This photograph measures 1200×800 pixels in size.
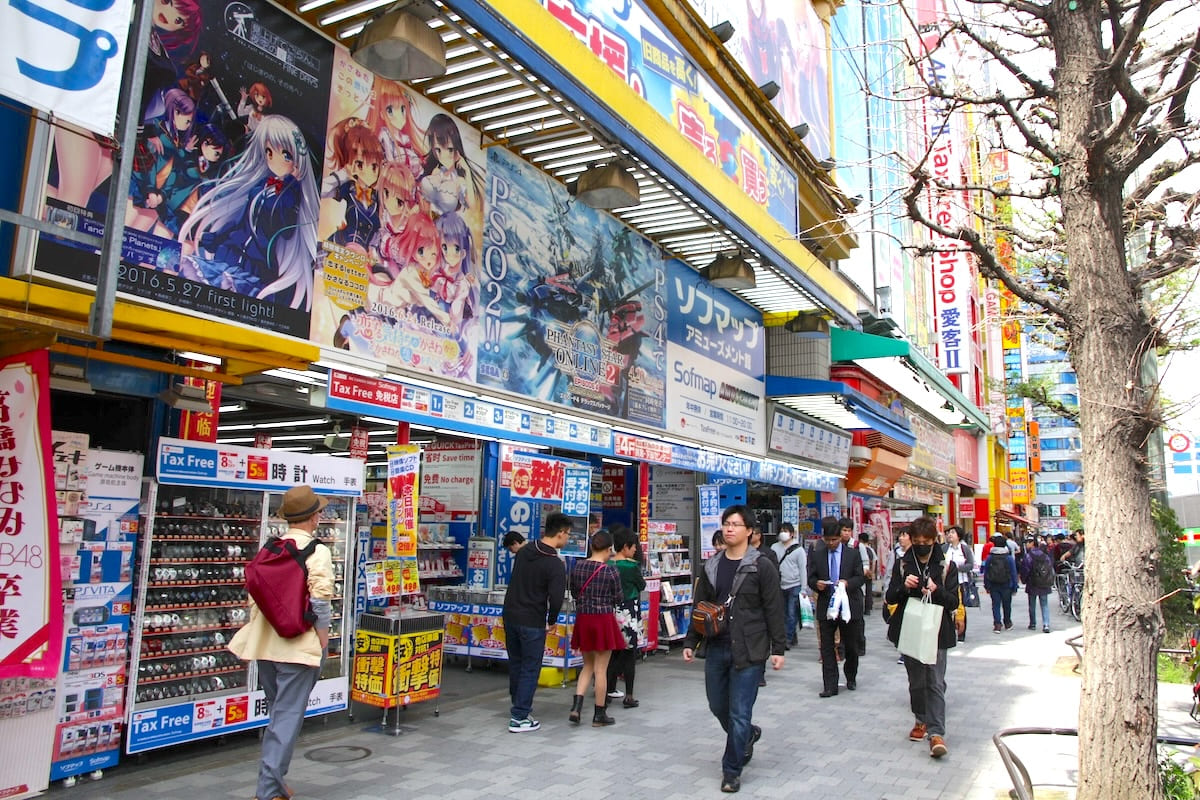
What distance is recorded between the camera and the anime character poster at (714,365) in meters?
12.5

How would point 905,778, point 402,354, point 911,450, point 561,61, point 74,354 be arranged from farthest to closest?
point 911,450
point 402,354
point 561,61
point 905,778
point 74,354

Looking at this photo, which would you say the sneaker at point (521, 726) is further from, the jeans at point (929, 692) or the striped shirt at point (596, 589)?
the jeans at point (929, 692)

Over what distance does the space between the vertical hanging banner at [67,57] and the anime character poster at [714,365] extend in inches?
345

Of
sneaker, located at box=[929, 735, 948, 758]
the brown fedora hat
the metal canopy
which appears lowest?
sneaker, located at box=[929, 735, 948, 758]

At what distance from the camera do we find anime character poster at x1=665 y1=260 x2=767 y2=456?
41.0ft

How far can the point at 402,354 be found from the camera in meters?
7.52

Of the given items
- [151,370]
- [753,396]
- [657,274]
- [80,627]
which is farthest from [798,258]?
[80,627]

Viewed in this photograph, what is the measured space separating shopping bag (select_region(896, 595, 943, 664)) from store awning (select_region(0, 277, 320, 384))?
5342 millimetres

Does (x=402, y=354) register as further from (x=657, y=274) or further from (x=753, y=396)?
(x=753, y=396)

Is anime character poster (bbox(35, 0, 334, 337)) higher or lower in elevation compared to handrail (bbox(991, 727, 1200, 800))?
higher

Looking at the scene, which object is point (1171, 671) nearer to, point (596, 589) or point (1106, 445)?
point (1106, 445)

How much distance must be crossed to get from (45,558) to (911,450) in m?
22.1

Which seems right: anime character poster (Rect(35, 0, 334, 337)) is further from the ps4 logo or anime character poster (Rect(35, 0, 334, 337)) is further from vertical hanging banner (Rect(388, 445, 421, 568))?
vertical hanging banner (Rect(388, 445, 421, 568))

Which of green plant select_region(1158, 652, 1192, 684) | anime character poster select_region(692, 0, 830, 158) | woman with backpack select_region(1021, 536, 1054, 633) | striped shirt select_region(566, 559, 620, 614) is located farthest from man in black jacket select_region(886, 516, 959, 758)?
anime character poster select_region(692, 0, 830, 158)
